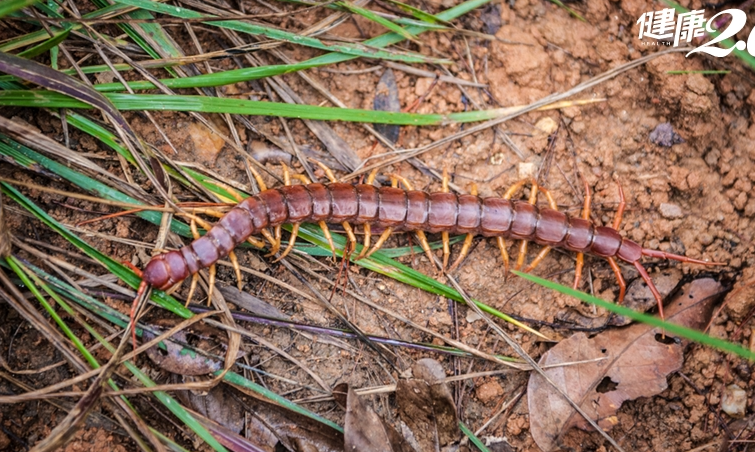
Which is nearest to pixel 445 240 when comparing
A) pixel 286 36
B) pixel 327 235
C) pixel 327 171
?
pixel 327 235

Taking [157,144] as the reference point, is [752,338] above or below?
below

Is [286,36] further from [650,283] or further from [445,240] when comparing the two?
[650,283]

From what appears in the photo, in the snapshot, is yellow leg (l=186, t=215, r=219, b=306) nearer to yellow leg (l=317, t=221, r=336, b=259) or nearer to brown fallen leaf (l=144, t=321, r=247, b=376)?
brown fallen leaf (l=144, t=321, r=247, b=376)

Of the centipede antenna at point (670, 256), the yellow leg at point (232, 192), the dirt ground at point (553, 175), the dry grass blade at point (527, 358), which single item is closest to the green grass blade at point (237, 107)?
the dirt ground at point (553, 175)

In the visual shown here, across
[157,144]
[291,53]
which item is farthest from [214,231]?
[291,53]

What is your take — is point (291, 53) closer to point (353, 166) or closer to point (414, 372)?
point (353, 166)

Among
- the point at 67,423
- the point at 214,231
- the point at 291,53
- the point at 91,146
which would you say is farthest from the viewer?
the point at 291,53

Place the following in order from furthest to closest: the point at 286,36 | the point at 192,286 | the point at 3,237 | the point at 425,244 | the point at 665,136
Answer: the point at 665,136
the point at 425,244
the point at 286,36
the point at 192,286
the point at 3,237
